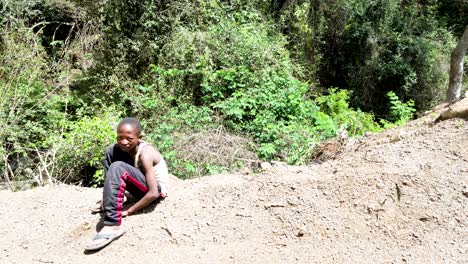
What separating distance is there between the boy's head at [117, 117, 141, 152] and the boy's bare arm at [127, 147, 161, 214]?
117 mm

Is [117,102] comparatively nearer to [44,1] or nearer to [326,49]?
[44,1]

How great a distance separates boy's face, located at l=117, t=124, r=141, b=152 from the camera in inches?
137

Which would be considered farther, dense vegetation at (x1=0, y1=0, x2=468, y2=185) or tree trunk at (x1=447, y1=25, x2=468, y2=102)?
tree trunk at (x1=447, y1=25, x2=468, y2=102)

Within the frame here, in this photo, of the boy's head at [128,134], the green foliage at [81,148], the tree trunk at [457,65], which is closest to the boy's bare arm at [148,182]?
the boy's head at [128,134]

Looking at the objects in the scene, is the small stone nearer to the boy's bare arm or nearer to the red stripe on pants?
the boy's bare arm

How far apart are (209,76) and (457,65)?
5.06 meters

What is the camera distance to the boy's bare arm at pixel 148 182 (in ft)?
11.4

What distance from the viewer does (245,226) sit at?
3.45 meters

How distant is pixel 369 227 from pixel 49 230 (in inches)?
106

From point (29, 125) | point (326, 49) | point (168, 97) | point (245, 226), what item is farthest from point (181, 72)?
point (326, 49)

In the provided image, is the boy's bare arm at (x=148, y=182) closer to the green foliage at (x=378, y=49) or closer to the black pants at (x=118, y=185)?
the black pants at (x=118, y=185)

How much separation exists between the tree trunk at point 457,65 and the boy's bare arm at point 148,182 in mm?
7009

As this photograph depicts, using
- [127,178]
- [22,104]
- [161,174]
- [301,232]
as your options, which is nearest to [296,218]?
[301,232]

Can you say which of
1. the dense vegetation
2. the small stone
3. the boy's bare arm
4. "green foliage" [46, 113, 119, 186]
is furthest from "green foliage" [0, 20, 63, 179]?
the small stone
